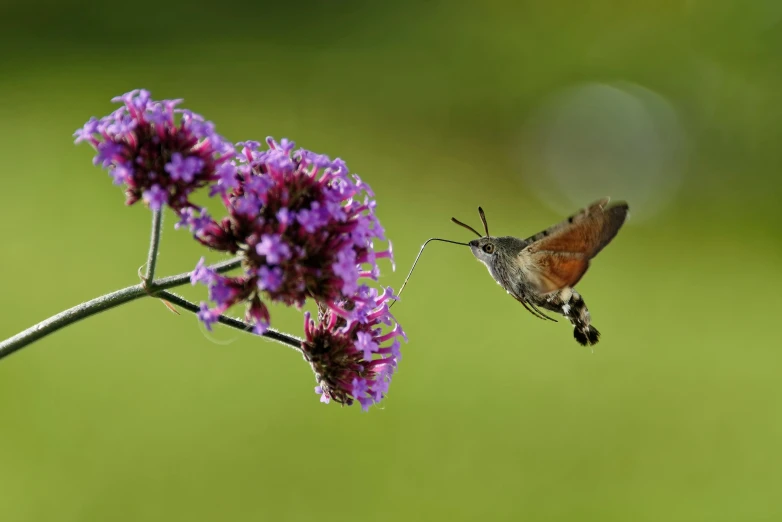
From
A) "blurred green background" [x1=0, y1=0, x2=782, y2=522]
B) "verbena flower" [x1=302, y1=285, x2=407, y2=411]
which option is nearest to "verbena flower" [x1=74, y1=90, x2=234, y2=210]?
"verbena flower" [x1=302, y1=285, x2=407, y2=411]

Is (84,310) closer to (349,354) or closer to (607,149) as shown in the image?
(349,354)

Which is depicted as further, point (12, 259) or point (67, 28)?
point (67, 28)

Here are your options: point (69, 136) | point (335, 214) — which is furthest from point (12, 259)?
point (335, 214)

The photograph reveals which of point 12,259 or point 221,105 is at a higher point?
point 221,105

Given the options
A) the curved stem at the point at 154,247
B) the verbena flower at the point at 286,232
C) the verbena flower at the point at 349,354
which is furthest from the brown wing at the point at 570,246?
the curved stem at the point at 154,247

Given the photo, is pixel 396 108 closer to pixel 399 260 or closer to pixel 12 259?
pixel 399 260

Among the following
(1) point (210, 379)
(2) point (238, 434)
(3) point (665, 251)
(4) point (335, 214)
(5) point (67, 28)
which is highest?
(5) point (67, 28)
